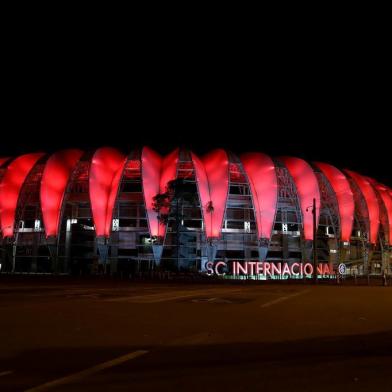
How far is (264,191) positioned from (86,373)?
55.1 meters

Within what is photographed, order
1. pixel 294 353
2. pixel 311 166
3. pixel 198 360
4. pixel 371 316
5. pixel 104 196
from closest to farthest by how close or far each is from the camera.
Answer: pixel 198 360 < pixel 294 353 < pixel 371 316 < pixel 104 196 < pixel 311 166

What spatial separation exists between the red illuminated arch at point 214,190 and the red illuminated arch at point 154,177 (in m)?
3.06

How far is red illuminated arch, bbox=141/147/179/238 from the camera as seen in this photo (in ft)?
189

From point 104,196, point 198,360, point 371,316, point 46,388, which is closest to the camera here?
point 46,388

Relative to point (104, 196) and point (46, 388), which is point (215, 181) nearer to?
point (104, 196)

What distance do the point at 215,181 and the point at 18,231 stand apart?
25106 millimetres

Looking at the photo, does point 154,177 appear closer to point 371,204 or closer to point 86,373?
point 371,204

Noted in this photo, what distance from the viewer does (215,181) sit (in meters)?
60.0

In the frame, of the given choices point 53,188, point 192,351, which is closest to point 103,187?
point 53,188

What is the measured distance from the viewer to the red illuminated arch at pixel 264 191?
196ft

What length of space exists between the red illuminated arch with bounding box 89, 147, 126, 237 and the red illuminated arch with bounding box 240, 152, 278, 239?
16111 millimetres

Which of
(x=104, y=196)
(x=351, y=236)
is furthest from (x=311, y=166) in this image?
(x=104, y=196)

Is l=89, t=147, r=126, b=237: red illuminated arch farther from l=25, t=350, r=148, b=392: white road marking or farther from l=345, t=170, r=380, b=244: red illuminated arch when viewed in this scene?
l=25, t=350, r=148, b=392: white road marking

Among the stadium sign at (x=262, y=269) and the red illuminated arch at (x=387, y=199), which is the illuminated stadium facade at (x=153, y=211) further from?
the red illuminated arch at (x=387, y=199)
